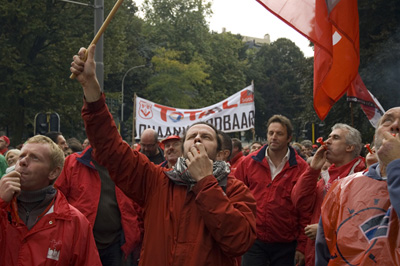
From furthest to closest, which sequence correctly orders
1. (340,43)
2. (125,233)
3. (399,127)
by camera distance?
(125,233) < (340,43) < (399,127)

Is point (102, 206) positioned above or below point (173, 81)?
below

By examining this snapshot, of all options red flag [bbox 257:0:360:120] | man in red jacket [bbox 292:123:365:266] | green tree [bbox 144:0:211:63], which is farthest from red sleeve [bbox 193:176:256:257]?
green tree [bbox 144:0:211:63]

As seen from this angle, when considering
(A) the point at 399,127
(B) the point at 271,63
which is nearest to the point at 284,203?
(A) the point at 399,127

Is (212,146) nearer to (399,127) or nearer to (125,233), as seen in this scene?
(399,127)

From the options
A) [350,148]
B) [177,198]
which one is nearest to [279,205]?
Result: [350,148]

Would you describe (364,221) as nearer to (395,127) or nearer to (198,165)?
(395,127)

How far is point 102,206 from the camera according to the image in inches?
239

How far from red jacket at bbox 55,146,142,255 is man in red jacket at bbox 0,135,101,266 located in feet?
7.37

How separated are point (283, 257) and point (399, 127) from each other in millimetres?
3398

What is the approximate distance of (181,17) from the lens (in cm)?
5597

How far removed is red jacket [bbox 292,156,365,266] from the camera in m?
5.60

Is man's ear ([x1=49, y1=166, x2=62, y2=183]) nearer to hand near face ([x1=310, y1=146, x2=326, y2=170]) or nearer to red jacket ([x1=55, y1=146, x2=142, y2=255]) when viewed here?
red jacket ([x1=55, y1=146, x2=142, y2=255])

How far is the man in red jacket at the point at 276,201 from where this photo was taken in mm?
6188

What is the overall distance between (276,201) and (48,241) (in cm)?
324
